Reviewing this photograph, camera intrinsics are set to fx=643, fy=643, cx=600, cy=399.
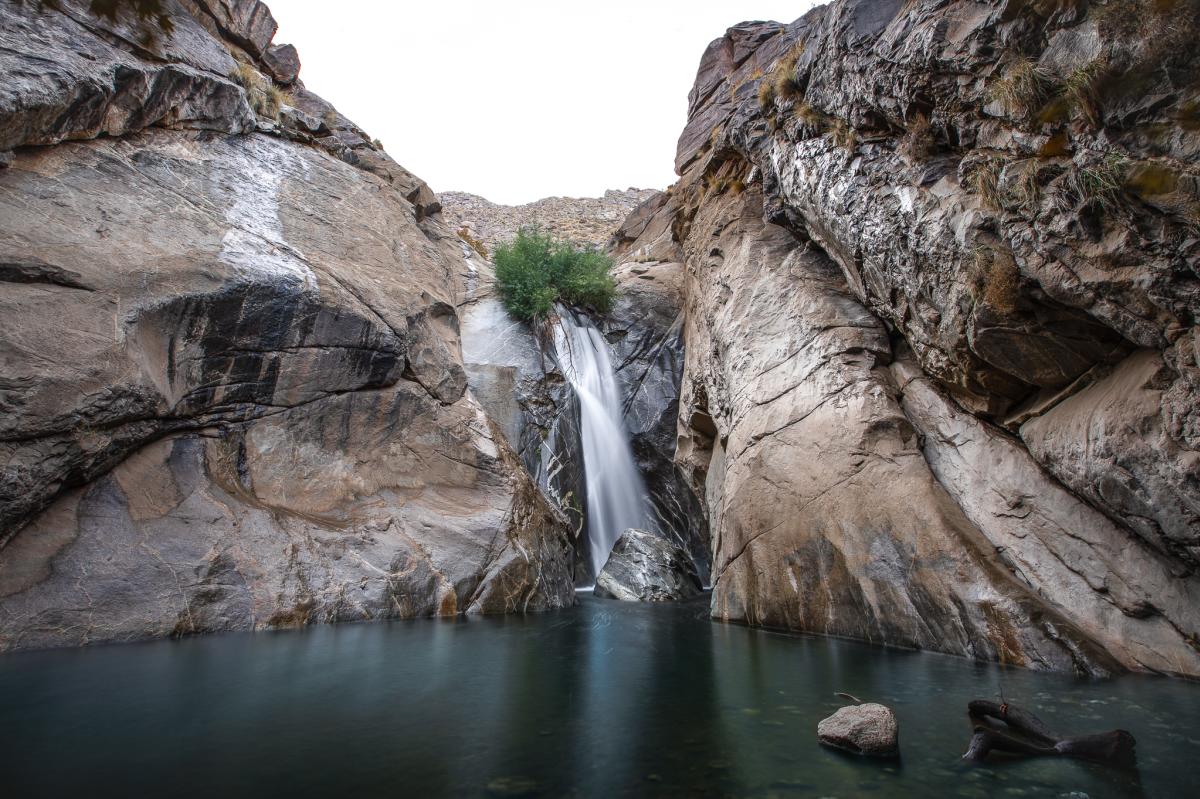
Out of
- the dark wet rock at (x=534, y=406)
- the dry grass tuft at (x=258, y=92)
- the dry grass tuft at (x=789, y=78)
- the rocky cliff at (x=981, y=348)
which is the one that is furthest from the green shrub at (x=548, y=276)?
the dry grass tuft at (x=789, y=78)

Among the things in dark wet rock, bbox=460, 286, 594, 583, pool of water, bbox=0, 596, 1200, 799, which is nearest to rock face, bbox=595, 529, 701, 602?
dark wet rock, bbox=460, 286, 594, 583

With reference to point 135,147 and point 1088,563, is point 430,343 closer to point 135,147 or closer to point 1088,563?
point 135,147

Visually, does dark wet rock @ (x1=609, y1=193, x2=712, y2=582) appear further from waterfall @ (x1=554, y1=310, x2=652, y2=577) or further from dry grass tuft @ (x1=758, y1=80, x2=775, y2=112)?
dry grass tuft @ (x1=758, y1=80, x2=775, y2=112)

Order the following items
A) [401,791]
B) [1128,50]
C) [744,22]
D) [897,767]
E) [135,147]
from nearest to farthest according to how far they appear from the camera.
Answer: [401,791] → [897,767] → [1128,50] → [135,147] → [744,22]

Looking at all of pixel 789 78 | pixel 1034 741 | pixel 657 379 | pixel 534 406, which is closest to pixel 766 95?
pixel 789 78

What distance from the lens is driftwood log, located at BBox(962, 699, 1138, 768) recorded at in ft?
13.2

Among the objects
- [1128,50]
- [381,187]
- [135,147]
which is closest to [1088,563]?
[1128,50]

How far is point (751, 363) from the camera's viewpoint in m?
12.5

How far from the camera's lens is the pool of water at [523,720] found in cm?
375

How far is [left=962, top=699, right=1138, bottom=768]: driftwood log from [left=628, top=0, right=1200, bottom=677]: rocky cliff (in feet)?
9.56

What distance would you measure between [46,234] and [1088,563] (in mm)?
13925

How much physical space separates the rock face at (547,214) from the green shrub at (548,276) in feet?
72.7

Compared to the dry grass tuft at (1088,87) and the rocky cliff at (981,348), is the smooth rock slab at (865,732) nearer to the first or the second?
the rocky cliff at (981,348)

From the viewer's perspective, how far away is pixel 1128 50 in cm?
535
